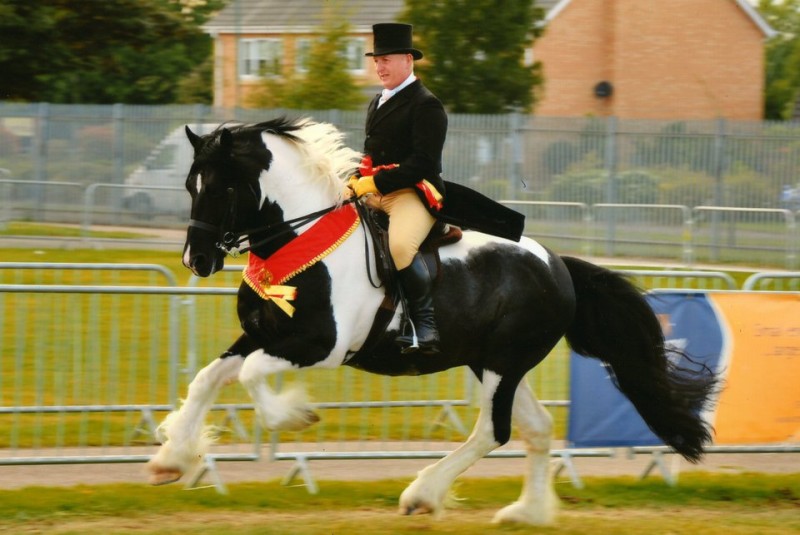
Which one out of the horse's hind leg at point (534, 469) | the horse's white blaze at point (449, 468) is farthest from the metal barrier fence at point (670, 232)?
the horse's white blaze at point (449, 468)

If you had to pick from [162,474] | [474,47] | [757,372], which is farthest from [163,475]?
[474,47]

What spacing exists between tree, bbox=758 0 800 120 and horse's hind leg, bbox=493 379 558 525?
37.7m

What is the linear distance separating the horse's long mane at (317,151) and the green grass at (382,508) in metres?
1.86

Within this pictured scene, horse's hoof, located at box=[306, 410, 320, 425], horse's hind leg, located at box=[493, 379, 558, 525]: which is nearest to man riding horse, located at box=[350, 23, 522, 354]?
horse's hoof, located at box=[306, 410, 320, 425]

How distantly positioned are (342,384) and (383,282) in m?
1.96

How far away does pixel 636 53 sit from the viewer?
139 feet

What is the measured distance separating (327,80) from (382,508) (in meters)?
23.8

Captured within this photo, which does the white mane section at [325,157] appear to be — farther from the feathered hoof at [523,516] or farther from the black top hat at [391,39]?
the feathered hoof at [523,516]

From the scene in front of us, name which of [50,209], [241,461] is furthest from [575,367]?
[50,209]

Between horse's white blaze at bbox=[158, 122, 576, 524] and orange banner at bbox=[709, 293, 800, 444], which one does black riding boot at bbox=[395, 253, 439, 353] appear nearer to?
horse's white blaze at bbox=[158, 122, 576, 524]

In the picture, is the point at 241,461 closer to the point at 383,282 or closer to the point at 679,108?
the point at 383,282

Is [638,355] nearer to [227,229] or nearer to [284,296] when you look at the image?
[284,296]

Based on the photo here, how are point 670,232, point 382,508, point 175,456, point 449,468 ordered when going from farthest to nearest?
point 670,232
point 382,508
point 449,468
point 175,456

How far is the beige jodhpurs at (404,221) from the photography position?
6.90 metres
